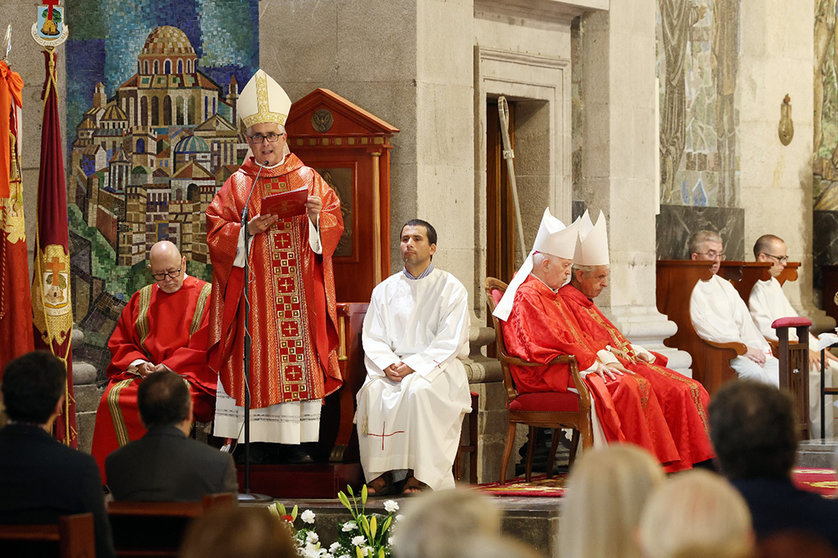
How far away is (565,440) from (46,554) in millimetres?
6461

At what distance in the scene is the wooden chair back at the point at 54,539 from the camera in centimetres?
337

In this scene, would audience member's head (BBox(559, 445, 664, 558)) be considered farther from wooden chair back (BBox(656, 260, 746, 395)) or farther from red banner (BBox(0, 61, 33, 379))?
wooden chair back (BBox(656, 260, 746, 395))

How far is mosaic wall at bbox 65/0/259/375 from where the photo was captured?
27.9 feet

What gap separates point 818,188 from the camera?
42.6 feet

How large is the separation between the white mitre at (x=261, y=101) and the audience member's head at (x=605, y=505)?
5.02m

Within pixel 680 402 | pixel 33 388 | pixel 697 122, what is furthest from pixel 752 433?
pixel 697 122

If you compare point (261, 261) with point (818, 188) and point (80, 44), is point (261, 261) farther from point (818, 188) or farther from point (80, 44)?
point (818, 188)

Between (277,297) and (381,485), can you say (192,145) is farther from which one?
(381,485)

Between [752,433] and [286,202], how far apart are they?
13.5ft

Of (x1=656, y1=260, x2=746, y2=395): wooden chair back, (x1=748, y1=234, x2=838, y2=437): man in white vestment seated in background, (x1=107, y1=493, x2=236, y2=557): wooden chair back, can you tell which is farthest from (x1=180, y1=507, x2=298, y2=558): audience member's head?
(x1=748, y1=234, x2=838, y2=437): man in white vestment seated in background

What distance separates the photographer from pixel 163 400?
13.6ft

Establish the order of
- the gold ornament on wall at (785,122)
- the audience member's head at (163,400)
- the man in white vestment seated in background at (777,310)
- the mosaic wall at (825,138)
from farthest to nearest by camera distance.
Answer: the mosaic wall at (825,138)
the gold ornament on wall at (785,122)
the man in white vestment seated in background at (777,310)
the audience member's head at (163,400)

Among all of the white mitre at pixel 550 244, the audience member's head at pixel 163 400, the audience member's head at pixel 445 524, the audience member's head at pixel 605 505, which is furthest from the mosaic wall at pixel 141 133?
the audience member's head at pixel 445 524

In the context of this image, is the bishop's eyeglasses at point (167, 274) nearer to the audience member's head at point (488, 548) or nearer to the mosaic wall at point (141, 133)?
the mosaic wall at point (141, 133)
